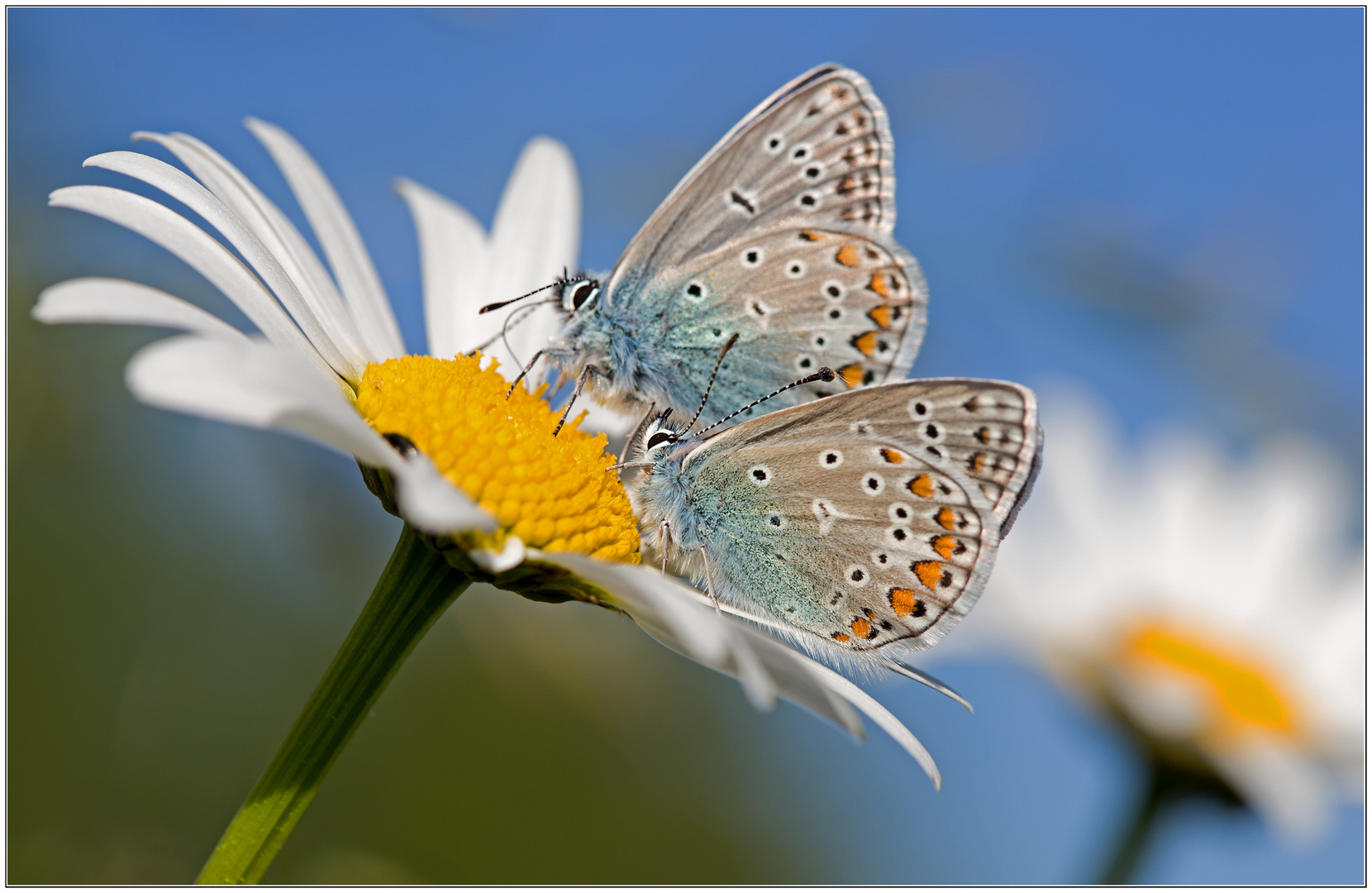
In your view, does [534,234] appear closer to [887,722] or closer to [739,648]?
Answer: [887,722]

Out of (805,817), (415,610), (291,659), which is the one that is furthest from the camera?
(805,817)

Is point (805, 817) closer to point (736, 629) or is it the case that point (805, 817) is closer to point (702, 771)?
point (702, 771)

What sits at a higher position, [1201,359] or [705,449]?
[1201,359]

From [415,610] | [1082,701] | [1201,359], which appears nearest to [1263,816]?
[1082,701]

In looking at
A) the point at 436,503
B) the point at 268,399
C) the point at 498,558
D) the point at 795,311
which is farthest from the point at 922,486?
the point at 268,399

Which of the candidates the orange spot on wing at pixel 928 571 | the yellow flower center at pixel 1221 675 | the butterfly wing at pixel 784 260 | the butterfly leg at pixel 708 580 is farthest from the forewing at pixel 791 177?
the yellow flower center at pixel 1221 675
